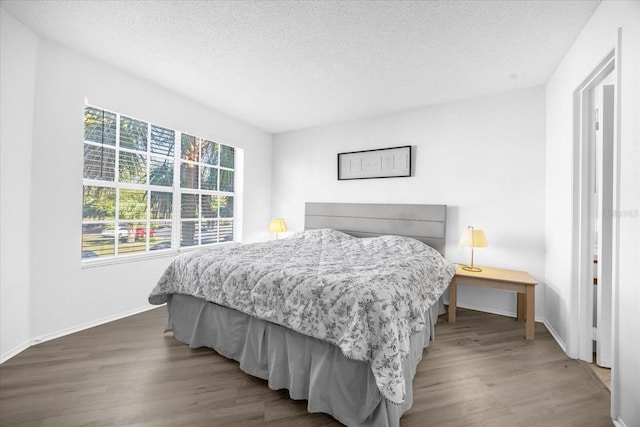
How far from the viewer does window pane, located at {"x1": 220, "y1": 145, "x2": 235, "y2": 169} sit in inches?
165

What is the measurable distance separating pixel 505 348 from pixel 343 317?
1.75 m

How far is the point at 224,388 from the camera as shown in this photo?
A: 5.89 feet

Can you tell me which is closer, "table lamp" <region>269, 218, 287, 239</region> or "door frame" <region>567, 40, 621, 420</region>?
"door frame" <region>567, 40, 621, 420</region>

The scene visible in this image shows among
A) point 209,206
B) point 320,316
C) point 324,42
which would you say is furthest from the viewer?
point 209,206

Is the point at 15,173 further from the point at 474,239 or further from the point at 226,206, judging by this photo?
the point at 474,239

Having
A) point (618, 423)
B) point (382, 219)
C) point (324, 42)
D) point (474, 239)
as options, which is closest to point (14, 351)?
point (324, 42)

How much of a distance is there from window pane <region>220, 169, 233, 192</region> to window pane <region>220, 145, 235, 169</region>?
0.11 meters

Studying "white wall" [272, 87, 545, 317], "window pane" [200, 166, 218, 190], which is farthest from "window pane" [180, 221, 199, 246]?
"white wall" [272, 87, 545, 317]

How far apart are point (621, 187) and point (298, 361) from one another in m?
2.03

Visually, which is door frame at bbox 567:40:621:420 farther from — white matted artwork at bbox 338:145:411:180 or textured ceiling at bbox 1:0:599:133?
white matted artwork at bbox 338:145:411:180

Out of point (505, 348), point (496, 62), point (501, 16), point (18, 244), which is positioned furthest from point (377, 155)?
point (18, 244)

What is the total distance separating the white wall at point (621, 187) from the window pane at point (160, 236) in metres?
4.01

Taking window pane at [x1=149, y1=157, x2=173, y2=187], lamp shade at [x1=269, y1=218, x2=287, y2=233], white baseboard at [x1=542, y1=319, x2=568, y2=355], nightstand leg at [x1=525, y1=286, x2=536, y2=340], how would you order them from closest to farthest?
white baseboard at [x1=542, y1=319, x2=568, y2=355] < nightstand leg at [x1=525, y1=286, x2=536, y2=340] < window pane at [x1=149, y1=157, x2=173, y2=187] < lamp shade at [x1=269, y1=218, x2=287, y2=233]

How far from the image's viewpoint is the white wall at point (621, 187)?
138 centimetres
